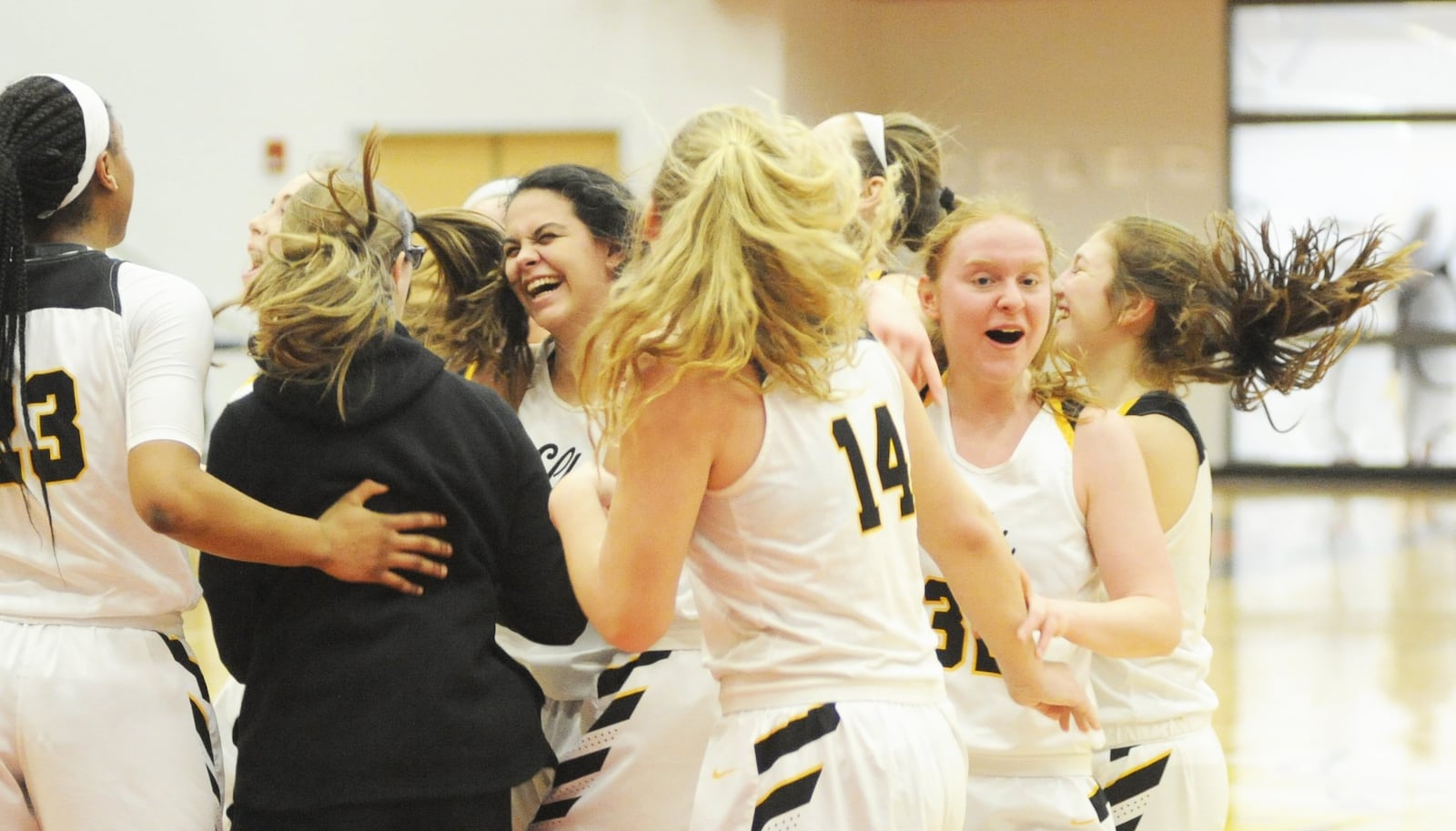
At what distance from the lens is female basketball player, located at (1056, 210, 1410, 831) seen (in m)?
2.57

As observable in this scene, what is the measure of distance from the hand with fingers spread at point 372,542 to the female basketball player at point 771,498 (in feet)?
0.96

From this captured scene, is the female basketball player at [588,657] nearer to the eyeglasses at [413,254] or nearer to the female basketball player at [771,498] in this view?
the eyeglasses at [413,254]

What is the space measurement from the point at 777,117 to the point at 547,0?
28.2ft

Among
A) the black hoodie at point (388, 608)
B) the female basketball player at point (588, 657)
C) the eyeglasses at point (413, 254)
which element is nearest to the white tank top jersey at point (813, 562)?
the black hoodie at point (388, 608)

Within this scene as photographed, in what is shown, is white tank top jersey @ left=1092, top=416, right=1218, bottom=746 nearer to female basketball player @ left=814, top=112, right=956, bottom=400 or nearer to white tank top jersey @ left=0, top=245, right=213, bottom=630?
female basketball player @ left=814, top=112, right=956, bottom=400

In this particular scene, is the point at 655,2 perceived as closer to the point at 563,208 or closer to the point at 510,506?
the point at 563,208

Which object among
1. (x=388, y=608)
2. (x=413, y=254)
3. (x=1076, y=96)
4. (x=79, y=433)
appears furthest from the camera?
(x=1076, y=96)

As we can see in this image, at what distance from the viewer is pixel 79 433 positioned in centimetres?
226

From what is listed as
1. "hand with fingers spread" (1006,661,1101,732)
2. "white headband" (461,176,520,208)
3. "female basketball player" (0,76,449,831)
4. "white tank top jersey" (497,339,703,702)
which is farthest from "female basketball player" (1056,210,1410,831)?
"white headband" (461,176,520,208)

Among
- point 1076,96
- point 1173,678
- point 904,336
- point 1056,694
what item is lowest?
point 1173,678

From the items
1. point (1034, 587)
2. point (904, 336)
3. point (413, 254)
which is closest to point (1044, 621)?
point (1034, 587)

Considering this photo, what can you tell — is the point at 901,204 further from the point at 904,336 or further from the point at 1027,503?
the point at 1027,503

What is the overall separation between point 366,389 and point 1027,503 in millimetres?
1008

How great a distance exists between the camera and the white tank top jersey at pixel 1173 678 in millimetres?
2578
